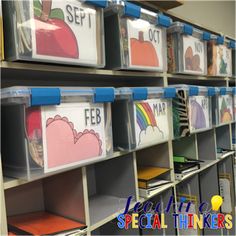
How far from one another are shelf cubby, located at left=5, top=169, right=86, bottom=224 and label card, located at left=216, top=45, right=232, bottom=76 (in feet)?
4.14

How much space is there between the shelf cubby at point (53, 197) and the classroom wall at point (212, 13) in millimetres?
1726

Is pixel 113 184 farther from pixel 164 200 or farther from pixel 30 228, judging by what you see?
pixel 30 228

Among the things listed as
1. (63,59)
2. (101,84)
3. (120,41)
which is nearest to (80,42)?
(63,59)

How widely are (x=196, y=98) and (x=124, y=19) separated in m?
0.67

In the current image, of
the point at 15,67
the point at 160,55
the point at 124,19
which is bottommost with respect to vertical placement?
the point at 15,67

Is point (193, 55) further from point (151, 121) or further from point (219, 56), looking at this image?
point (151, 121)

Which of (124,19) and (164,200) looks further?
(164,200)

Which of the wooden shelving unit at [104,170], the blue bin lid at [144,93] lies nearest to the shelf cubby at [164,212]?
the wooden shelving unit at [104,170]

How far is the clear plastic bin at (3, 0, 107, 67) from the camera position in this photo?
75 centimetres

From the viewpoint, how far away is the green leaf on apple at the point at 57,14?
32.1 inches

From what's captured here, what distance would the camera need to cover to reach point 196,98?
154 cm

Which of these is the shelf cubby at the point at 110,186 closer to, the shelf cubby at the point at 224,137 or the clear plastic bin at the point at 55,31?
the clear plastic bin at the point at 55,31

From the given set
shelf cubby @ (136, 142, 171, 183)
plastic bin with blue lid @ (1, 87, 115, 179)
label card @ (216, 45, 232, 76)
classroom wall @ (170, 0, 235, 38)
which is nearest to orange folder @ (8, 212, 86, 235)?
plastic bin with blue lid @ (1, 87, 115, 179)

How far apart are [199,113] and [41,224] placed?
3.31 ft
